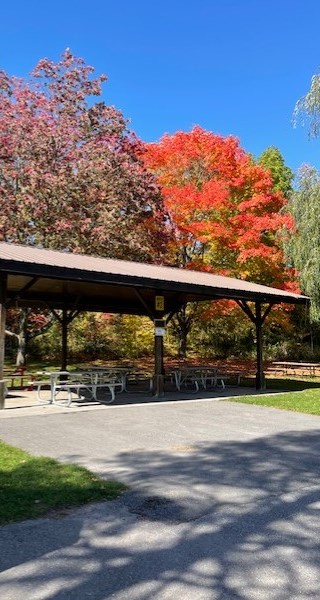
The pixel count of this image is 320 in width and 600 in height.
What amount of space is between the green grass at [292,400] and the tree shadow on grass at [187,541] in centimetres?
507

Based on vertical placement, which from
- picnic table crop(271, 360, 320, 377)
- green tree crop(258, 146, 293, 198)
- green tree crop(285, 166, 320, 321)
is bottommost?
picnic table crop(271, 360, 320, 377)

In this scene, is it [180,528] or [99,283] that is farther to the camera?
[99,283]

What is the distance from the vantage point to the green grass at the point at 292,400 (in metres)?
10.4

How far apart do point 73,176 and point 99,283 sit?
864cm

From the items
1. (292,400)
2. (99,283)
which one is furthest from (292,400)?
(99,283)

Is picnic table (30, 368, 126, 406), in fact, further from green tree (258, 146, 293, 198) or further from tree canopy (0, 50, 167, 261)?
green tree (258, 146, 293, 198)

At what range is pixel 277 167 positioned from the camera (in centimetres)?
3494

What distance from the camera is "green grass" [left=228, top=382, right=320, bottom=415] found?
10.4 metres

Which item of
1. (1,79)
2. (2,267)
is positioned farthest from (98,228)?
(2,267)

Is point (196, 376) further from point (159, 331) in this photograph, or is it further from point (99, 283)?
point (99, 283)

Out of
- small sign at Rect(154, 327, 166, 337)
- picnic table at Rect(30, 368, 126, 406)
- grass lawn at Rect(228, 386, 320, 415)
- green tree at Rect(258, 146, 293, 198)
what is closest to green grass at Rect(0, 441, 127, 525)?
picnic table at Rect(30, 368, 126, 406)

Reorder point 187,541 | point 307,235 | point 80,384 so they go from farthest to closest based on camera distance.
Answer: point 307,235
point 80,384
point 187,541

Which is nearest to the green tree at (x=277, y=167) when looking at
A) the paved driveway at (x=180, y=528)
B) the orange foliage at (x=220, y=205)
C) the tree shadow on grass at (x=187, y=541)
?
the orange foliage at (x=220, y=205)

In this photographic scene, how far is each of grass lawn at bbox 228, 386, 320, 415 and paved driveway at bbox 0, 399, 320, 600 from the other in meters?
3.16
